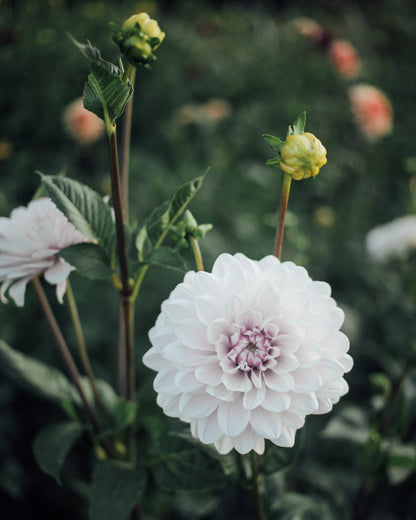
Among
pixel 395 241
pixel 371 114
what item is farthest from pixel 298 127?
pixel 371 114

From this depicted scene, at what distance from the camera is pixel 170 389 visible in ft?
2.07

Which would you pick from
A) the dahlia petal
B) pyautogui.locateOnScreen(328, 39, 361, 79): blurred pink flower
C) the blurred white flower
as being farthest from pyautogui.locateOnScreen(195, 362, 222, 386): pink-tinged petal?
pyautogui.locateOnScreen(328, 39, 361, 79): blurred pink flower

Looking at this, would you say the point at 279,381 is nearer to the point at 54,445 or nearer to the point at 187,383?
the point at 187,383

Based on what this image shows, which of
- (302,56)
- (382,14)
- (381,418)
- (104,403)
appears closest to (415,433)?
(381,418)

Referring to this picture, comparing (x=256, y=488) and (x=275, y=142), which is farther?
(x=256, y=488)

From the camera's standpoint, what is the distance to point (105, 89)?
1.85 feet

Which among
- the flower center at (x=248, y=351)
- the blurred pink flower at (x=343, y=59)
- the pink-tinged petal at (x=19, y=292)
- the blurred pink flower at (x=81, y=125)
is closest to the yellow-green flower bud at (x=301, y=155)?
the flower center at (x=248, y=351)

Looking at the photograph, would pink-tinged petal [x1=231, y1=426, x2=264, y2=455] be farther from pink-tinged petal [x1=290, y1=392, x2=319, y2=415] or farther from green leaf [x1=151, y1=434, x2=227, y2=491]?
green leaf [x1=151, y1=434, x2=227, y2=491]

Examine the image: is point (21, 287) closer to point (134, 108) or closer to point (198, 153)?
point (198, 153)

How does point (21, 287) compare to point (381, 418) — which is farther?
point (381, 418)

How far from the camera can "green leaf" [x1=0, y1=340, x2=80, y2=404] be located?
83 cm

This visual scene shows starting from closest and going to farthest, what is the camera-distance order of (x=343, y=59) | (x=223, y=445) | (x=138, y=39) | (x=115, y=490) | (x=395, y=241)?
(x=138, y=39) < (x=223, y=445) < (x=115, y=490) < (x=395, y=241) < (x=343, y=59)

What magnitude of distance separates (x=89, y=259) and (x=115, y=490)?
0.43 meters

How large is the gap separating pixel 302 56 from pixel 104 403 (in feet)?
11.9
